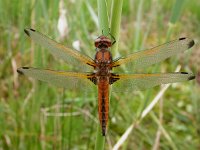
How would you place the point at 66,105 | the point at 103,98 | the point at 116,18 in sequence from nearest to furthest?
the point at 116,18, the point at 103,98, the point at 66,105

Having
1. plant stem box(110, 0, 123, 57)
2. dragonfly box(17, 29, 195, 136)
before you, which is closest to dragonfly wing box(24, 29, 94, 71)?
dragonfly box(17, 29, 195, 136)

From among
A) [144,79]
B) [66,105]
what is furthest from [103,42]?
[66,105]

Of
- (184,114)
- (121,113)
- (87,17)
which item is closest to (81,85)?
(121,113)

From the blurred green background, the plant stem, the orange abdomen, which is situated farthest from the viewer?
the blurred green background

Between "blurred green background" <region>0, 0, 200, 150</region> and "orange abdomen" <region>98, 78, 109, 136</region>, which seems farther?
"blurred green background" <region>0, 0, 200, 150</region>

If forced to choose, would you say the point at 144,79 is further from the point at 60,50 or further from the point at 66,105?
the point at 66,105

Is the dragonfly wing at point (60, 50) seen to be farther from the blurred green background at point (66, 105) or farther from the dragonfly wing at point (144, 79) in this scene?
the blurred green background at point (66, 105)

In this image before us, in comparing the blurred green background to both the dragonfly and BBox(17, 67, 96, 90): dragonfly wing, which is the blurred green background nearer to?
the dragonfly

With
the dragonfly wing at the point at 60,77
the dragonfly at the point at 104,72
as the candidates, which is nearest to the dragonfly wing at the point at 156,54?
the dragonfly at the point at 104,72
